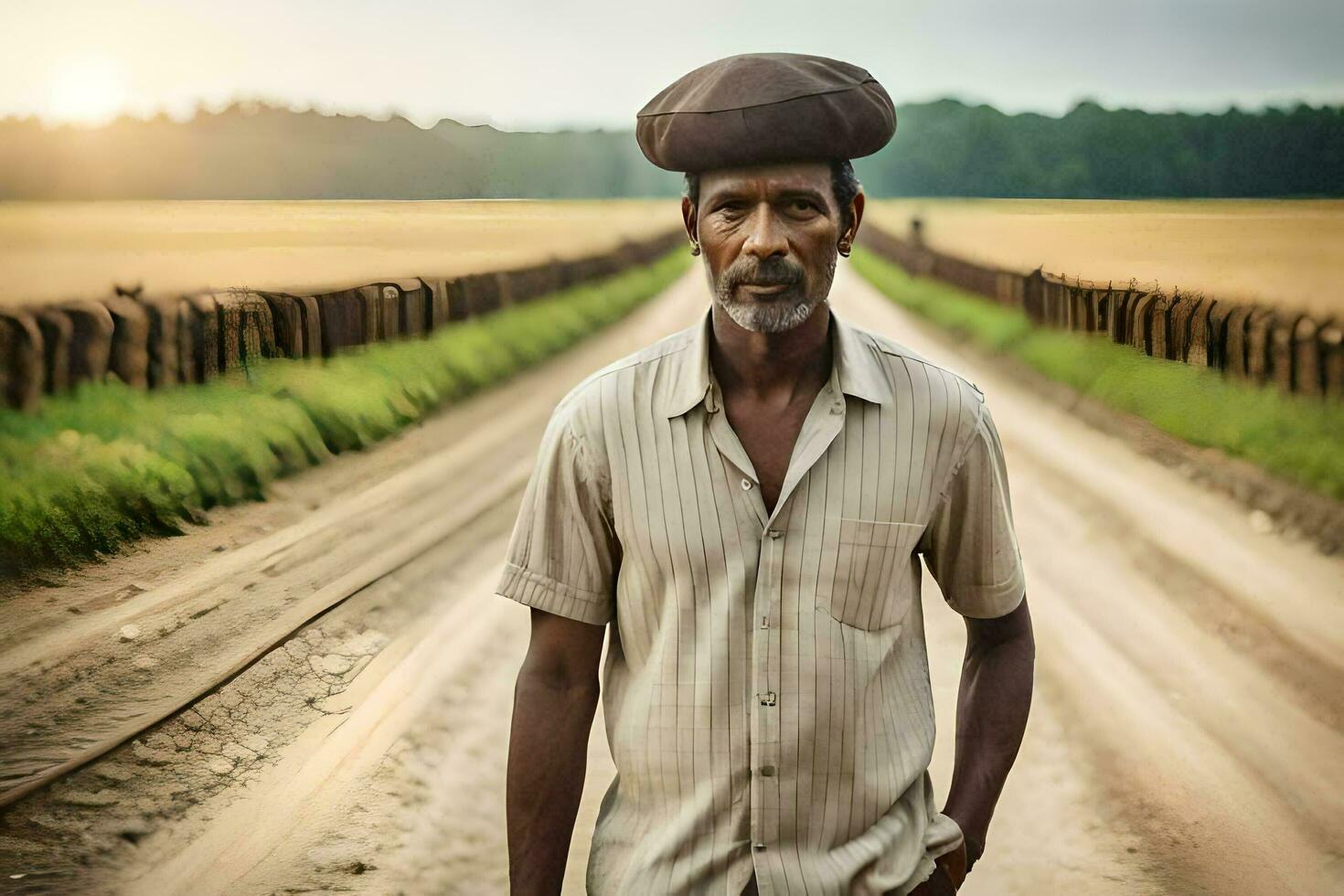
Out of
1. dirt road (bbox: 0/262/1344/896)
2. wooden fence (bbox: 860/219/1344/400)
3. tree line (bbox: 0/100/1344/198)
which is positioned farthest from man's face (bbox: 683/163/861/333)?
wooden fence (bbox: 860/219/1344/400)

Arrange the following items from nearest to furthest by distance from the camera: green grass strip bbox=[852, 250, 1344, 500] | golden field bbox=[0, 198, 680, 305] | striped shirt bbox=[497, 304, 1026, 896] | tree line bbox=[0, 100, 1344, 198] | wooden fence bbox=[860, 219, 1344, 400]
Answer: striped shirt bbox=[497, 304, 1026, 896] < golden field bbox=[0, 198, 680, 305] < tree line bbox=[0, 100, 1344, 198] < green grass strip bbox=[852, 250, 1344, 500] < wooden fence bbox=[860, 219, 1344, 400]

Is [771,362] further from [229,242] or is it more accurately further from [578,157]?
[578,157]

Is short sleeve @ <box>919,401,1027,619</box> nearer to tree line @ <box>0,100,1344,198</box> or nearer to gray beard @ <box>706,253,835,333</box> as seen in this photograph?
gray beard @ <box>706,253,835,333</box>

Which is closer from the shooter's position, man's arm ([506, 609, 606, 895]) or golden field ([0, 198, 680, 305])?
man's arm ([506, 609, 606, 895])

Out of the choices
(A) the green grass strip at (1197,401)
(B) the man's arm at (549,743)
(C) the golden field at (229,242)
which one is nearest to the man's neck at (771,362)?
(B) the man's arm at (549,743)

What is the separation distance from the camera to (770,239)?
1.47 meters

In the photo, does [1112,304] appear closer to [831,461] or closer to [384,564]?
[384,564]

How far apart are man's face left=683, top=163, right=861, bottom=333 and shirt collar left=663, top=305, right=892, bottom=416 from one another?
60mm

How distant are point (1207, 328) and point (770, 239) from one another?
602 cm

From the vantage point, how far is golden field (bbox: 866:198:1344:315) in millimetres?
6113

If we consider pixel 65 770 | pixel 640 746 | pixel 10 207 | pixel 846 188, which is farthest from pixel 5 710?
pixel 846 188

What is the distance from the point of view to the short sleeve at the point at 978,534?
1.51 meters

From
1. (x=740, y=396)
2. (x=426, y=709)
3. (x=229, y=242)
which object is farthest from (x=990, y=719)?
(x=229, y=242)

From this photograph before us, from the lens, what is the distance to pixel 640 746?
57.8 inches
